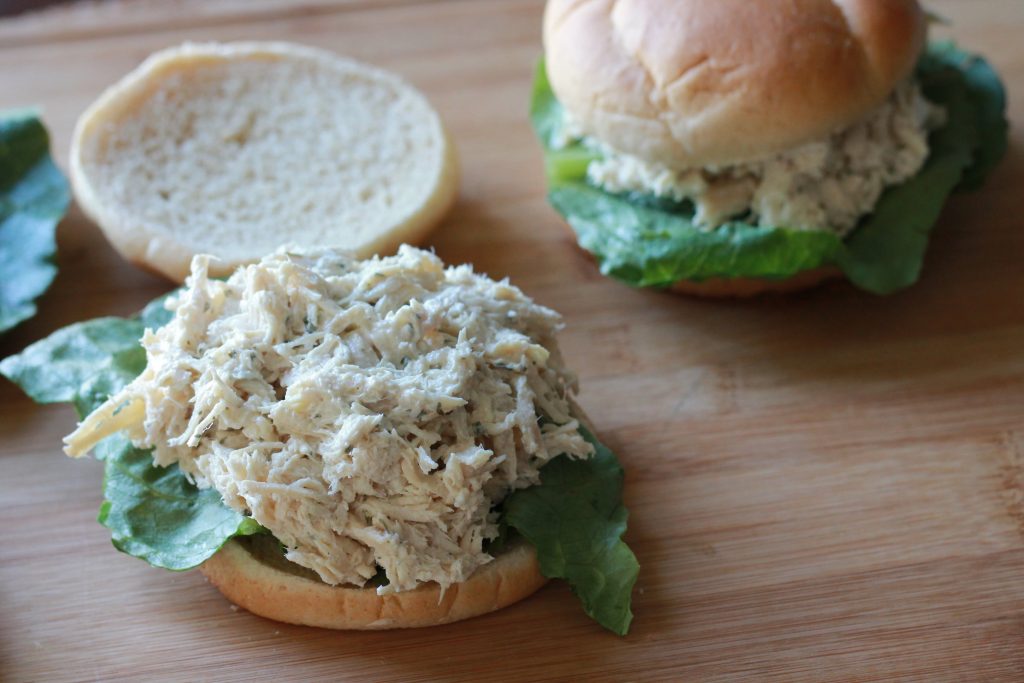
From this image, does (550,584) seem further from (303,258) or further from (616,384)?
(303,258)

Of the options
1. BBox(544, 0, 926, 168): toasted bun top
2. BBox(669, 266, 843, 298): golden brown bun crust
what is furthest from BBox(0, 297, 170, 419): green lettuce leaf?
BBox(669, 266, 843, 298): golden brown bun crust

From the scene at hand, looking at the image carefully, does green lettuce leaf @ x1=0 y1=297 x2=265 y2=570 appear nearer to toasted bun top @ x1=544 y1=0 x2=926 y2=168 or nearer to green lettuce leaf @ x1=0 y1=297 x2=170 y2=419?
Result: green lettuce leaf @ x1=0 y1=297 x2=170 y2=419

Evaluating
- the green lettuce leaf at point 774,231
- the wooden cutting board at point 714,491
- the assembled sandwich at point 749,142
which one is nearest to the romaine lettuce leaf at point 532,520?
the wooden cutting board at point 714,491

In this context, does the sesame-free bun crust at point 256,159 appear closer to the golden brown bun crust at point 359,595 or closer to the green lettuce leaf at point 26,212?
the green lettuce leaf at point 26,212

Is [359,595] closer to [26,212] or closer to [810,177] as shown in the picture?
[810,177]

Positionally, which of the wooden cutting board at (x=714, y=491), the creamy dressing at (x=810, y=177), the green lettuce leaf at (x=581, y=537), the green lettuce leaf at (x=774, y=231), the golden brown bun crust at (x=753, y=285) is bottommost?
the wooden cutting board at (x=714, y=491)

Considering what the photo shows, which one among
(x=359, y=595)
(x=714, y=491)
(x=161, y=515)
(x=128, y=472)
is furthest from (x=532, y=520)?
(x=128, y=472)

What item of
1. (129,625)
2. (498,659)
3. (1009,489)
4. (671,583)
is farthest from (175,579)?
(1009,489)
